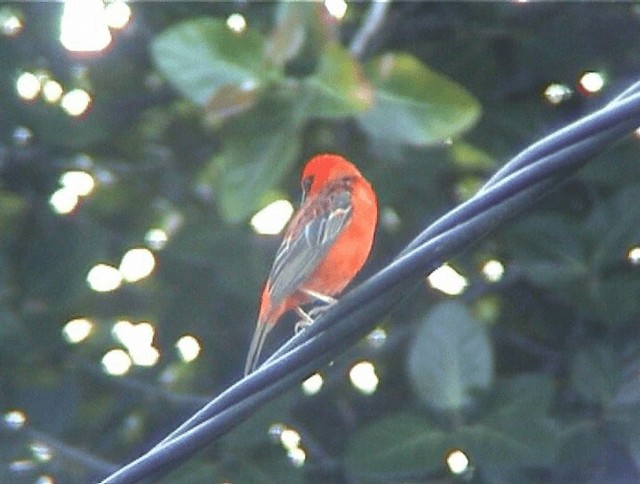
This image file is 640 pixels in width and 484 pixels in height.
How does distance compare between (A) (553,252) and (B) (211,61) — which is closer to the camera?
(B) (211,61)

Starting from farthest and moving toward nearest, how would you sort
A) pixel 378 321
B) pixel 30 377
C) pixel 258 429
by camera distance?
pixel 30 377 → pixel 258 429 → pixel 378 321

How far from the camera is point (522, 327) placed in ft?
23.0

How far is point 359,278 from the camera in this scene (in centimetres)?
642

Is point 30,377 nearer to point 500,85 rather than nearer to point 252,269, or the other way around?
point 252,269

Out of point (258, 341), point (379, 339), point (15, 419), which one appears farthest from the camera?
point (379, 339)

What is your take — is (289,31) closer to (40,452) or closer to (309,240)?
(309,240)

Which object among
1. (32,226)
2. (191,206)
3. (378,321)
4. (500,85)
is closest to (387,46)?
(500,85)

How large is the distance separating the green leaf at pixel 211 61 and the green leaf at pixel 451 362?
1136mm

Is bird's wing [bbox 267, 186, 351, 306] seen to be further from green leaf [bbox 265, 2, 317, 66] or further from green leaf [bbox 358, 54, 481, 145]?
green leaf [bbox 265, 2, 317, 66]

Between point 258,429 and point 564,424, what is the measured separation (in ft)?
3.75

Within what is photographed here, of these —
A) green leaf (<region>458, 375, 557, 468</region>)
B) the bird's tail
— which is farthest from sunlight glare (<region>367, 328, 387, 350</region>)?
the bird's tail

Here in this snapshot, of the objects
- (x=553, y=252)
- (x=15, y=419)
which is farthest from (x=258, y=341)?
(x=15, y=419)

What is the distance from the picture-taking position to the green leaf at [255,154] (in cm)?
564

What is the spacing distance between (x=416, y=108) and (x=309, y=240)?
0.75 metres
